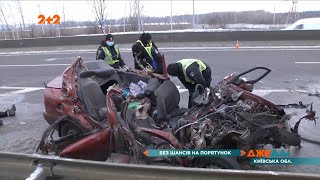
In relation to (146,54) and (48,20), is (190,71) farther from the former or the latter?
(48,20)

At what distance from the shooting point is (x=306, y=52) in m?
15.9

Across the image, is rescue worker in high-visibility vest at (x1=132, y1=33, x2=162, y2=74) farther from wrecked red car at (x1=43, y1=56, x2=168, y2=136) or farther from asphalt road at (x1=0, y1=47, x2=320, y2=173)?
wrecked red car at (x1=43, y1=56, x2=168, y2=136)

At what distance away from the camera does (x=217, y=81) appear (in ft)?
33.8

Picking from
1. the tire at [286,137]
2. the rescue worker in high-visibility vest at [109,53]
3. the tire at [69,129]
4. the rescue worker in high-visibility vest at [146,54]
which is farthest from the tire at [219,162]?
the rescue worker in high-visibility vest at [109,53]

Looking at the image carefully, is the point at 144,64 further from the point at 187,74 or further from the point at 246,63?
the point at 246,63

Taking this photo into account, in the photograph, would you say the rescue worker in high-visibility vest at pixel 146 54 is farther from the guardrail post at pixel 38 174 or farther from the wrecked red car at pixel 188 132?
the guardrail post at pixel 38 174

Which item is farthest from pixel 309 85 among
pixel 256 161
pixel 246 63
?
pixel 256 161

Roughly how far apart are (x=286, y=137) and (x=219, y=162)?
36.6 inches

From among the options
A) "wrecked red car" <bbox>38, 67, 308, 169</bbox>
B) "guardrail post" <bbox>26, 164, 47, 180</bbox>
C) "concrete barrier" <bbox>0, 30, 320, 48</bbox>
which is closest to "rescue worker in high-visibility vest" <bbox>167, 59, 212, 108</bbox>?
"wrecked red car" <bbox>38, 67, 308, 169</bbox>

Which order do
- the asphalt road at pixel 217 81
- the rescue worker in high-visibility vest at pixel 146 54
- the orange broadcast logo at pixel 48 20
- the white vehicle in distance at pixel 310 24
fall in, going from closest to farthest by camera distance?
1. the asphalt road at pixel 217 81
2. the rescue worker in high-visibility vest at pixel 146 54
3. the white vehicle in distance at pixel 310 24
4. the orange broadcast logo at pixel 48 20

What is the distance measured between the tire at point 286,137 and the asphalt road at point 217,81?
52 centimetres

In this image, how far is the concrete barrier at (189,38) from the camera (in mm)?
19062

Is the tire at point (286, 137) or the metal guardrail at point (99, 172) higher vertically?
the metal guardrail at point (99, 172)

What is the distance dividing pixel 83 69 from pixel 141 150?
216 cm
